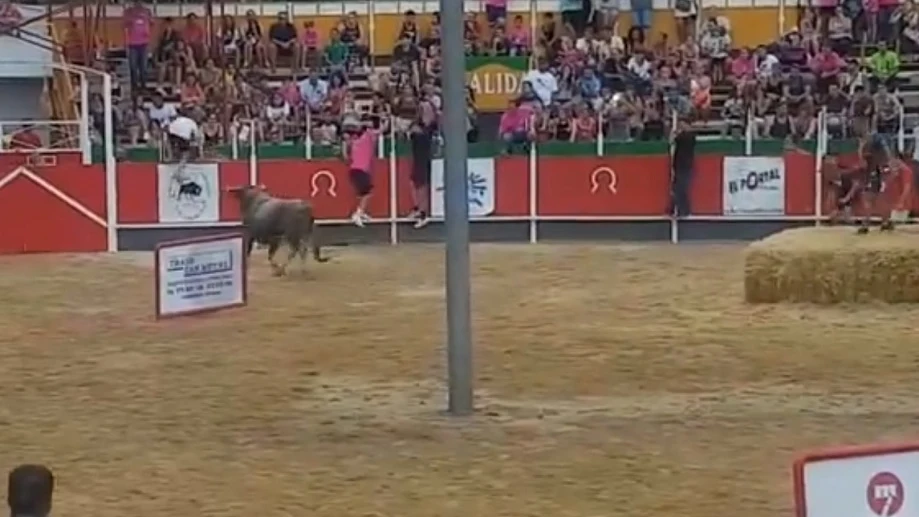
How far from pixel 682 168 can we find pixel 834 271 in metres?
8.65

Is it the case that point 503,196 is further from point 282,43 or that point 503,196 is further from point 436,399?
point 436,399

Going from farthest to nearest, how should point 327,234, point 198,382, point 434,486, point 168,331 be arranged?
point 327,234 → point 168,331 → point 198,382 → point 434,486

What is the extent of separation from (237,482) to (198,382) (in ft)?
11.2

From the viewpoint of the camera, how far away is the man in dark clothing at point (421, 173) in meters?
25.8

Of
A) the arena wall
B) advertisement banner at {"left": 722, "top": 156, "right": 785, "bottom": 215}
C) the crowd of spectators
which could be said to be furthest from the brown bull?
advertisement banner at {"left": 722, "top": 156, "right": 785, "bottom": 215}

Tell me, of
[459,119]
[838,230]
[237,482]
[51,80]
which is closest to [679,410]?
[459,119]

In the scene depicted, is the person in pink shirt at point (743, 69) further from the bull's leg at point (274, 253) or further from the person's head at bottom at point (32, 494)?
the person's head at bottom at point (32, 494)

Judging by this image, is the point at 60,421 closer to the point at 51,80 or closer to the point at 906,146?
the point at 906,146

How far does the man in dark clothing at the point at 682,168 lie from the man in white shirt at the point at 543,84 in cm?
308

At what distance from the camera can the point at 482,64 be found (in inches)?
1203

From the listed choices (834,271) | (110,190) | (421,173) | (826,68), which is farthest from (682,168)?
(834,271)

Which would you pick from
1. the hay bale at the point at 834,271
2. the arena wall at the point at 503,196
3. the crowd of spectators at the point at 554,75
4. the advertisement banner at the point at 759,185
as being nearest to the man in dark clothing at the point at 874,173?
the advertisement banner at the point at 759,185

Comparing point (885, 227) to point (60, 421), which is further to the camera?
point (885, 227)

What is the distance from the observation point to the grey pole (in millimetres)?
12086
